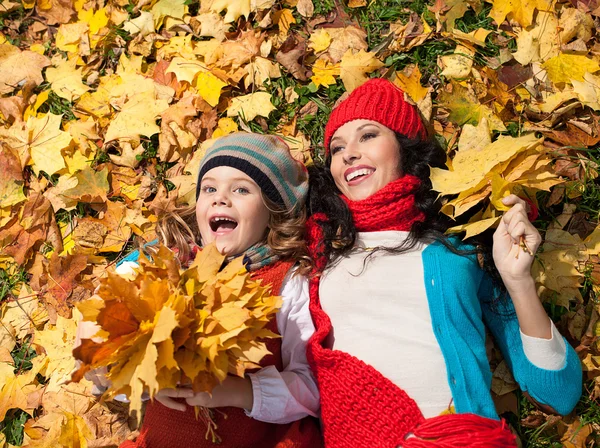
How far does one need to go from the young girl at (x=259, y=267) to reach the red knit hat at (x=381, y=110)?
33cm

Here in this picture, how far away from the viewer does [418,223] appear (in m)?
2.78

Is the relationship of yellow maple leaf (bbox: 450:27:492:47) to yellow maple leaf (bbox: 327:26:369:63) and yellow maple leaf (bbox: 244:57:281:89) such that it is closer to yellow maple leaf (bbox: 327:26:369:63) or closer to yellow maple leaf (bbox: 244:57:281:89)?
yellow maple leaf (bbox: 327:26:369:63)

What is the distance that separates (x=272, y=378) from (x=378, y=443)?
49cm

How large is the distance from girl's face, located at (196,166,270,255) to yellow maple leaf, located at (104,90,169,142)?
0.76 metres

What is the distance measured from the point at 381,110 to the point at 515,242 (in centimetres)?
91

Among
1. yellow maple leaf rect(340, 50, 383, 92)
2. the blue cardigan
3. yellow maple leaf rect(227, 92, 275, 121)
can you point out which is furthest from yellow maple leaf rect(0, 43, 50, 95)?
the blue cardigan

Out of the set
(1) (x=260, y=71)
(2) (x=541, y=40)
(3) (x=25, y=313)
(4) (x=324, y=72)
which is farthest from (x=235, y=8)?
(3) (x=25, y=313)

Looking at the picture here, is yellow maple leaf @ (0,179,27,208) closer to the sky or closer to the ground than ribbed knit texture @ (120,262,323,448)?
closer to the sky

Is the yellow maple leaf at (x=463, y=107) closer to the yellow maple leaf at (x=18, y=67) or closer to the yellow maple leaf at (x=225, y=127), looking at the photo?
the yellow maple leaf at (x=225, y=127)

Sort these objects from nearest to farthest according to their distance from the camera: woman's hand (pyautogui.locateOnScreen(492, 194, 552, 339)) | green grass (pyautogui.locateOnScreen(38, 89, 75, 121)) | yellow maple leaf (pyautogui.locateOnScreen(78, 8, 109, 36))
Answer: woman's hand (pyautogui.locateOnScreen(492, 194, 552, 339)), green grass (pyautogui.locateOnScreen(38, 89, 75, 121)), yellow maple leaf (pyautogui.locateOnScreen(78, 8, 109, 36))

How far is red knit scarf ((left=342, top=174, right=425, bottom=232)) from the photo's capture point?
2.72 metres

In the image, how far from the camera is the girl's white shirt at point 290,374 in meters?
2.44

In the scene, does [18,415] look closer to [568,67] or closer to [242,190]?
[242,190]

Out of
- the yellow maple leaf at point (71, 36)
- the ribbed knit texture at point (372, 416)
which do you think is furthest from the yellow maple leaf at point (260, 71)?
the ribbed knit texture at point (372, 416)
